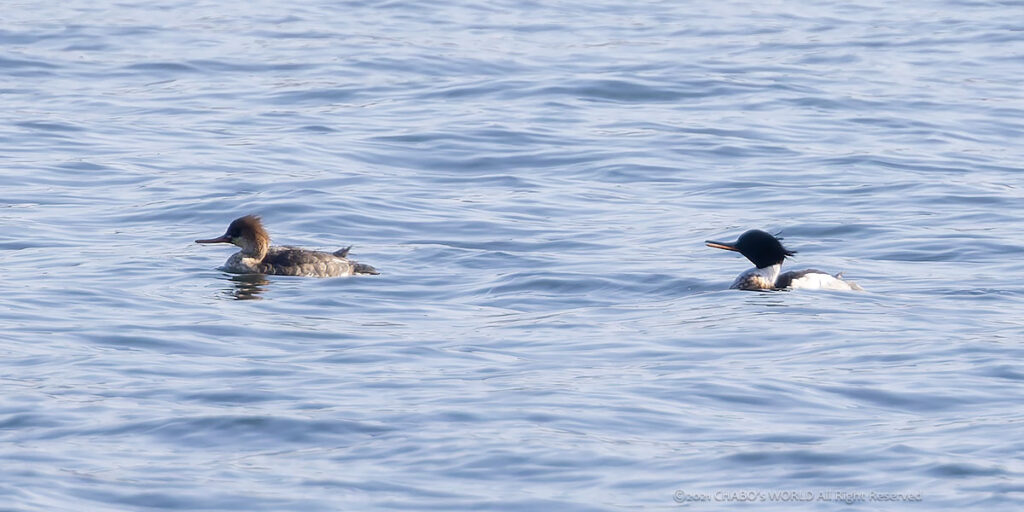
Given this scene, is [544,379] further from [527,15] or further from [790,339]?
[527,15]

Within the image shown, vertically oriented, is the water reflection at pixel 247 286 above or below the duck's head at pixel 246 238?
below

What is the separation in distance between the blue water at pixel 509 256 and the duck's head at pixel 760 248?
40cm

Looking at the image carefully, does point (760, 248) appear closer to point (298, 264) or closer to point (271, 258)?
point (298, 264)

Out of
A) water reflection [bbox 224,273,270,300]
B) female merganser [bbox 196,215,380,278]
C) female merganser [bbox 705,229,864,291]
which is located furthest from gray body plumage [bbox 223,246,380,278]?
female merganser [bbox 705,229,864,291]

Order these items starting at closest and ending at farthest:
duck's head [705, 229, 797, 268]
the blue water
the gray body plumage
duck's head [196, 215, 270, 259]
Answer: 1. the blue water
2. the gray body plumage
3. duck's head [705, 229, 797, 268]
4. duck's head [196, 215, 270, 259]

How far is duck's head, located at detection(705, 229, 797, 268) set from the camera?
1452 cm

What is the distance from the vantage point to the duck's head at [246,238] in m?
15.0

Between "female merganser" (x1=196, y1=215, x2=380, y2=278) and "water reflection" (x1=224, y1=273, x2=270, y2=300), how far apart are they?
0.33 ft

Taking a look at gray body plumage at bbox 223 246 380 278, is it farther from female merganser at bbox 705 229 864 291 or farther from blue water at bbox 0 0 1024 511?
female merganser at bbox 705 229 864 291

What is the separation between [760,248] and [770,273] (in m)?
0.24

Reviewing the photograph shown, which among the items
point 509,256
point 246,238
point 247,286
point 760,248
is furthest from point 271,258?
point 760,248

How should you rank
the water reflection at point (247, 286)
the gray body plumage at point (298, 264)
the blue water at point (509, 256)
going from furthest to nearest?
the gray body plumage at point (298, 264) → the water reflection at point (247, 286) → the blue water at point (509, 256)

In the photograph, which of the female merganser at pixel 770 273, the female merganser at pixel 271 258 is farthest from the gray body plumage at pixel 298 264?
the female merganser at pixel 770 273

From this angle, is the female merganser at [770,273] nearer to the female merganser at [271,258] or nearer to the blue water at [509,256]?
the blue water at [509,256]
